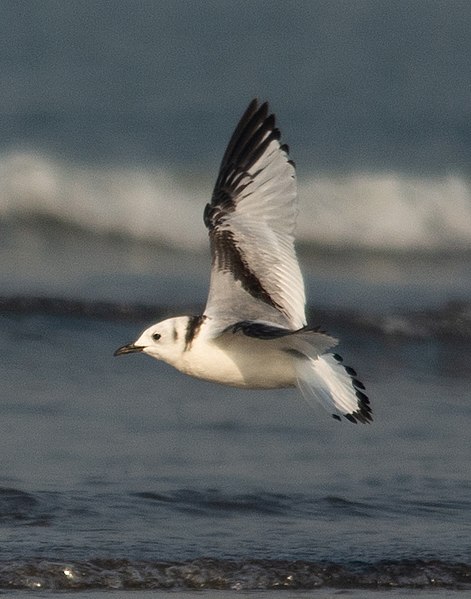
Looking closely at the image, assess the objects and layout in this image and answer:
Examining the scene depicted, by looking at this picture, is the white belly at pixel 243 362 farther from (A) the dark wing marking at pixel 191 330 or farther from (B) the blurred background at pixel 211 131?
(B) the blurred background at pixel 211 131

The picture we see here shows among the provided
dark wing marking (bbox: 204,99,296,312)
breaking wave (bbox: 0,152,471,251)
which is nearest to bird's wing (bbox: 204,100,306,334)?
dark wing marking (bbox: 204,99,296,312)

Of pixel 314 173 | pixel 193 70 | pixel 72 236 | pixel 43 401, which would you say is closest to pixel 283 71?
pixel 193 70

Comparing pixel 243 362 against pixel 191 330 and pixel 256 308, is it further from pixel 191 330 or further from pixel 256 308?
pixel 256 308

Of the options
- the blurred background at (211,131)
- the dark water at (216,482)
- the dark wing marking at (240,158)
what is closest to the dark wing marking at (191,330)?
the dark wing marking at (240,158)

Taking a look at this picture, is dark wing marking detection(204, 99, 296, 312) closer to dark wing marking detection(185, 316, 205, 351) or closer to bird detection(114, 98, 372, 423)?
bird detection(114, 98, 372, 423)

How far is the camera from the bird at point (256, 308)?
5493 mm

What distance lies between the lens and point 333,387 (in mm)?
5488

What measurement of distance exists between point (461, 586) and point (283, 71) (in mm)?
11056

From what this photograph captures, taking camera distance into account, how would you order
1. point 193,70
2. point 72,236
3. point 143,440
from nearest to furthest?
1. point 143,440
2. point 72,236
3. point 193,70

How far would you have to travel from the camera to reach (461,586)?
571 centimetres

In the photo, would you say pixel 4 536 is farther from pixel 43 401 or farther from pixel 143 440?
pixel 43 401

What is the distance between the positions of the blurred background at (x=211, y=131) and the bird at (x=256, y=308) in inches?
157

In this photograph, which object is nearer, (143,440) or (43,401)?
(143,440)

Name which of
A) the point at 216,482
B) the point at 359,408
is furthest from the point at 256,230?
the point at 359,408
